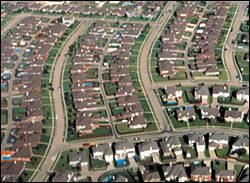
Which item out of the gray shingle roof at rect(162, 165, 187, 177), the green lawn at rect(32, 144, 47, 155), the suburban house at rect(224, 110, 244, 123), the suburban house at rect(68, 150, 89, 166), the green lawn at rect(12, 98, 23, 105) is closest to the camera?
the gray shingle roof at rect(162, 165, 187, 177)

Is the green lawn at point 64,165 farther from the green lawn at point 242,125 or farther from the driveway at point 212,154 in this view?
the green lawn at point 242,125

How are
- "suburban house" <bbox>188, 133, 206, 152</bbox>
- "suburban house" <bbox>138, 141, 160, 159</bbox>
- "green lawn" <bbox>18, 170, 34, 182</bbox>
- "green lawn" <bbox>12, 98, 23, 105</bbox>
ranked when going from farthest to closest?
"green lawn" <bbox>12, 98, 23, 105</bbox> → "suburban house" <bbox>188, 133, 206, 152</bbox> → "suburban house" <bbox>138, 141, 160, 159</bbox> → "green lawn" <bbox>18, 170, 34, 182</bbox>

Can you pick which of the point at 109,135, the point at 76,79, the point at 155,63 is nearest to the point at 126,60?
the point at 155,63

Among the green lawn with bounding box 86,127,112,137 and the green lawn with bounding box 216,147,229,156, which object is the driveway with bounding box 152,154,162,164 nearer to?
the green lawn with bounding box 216,147,229,156

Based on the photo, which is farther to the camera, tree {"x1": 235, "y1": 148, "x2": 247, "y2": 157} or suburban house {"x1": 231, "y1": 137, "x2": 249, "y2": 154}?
suburban house {"x1": 231, "y1": 137, "x2": 249, "y2": 154}

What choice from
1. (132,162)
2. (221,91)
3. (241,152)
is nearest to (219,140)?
(241,152)

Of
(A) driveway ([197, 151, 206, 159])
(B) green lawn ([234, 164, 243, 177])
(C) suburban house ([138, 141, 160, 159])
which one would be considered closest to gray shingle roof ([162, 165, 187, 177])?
(C) suburban house ([138, 141, 160, 159])

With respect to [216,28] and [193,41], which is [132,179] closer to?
[193,41]

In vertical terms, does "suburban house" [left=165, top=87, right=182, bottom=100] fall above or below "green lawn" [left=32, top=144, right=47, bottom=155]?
below
